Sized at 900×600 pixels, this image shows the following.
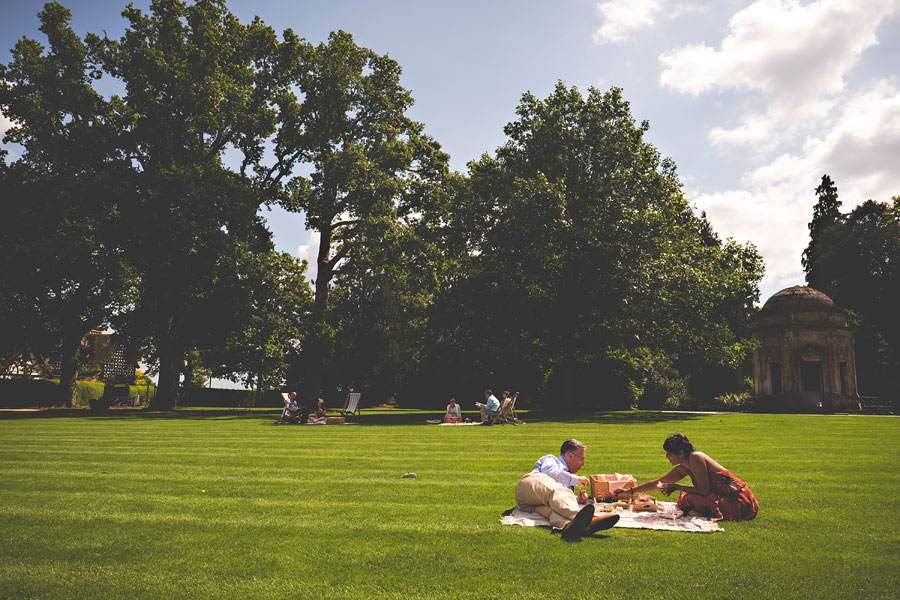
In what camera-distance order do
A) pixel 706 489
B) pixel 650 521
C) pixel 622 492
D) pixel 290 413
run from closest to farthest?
pixel 650 521 → pixel 706 489 → pixel 622 492 → pixel 290 413

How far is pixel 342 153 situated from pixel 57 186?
14681 mm

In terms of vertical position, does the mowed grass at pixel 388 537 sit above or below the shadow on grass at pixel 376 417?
above

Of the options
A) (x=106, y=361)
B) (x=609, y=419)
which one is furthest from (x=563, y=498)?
(x=106, y=361)

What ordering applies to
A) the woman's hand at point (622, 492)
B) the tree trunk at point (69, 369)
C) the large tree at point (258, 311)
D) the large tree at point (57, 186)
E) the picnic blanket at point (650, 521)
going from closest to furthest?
the picnic blanket at point (650, 521), the woman's hand at point (622, 492), the large tree at point (57, 186), the large tree at point (258, 311), the tree trunk at point (69, 369)

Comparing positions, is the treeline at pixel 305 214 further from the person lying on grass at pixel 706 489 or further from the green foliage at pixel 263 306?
the person lying on grass at pixel 706 489

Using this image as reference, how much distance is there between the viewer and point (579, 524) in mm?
5867

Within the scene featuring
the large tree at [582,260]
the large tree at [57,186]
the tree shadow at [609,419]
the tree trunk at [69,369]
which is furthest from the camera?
the tree trunk at [69,369]

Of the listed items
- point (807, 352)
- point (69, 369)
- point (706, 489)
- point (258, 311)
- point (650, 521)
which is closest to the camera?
point (650, 521)

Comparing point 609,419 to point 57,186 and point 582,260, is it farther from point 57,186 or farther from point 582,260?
point 57,186

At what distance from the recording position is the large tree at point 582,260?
3127cm

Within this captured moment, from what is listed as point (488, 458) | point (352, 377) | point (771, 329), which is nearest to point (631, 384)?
point (771, 329)

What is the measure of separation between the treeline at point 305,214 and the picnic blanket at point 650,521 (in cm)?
2493

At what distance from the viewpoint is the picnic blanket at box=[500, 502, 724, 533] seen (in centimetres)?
631

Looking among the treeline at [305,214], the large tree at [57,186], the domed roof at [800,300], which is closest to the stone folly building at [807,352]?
the domed roof at [800,300]
